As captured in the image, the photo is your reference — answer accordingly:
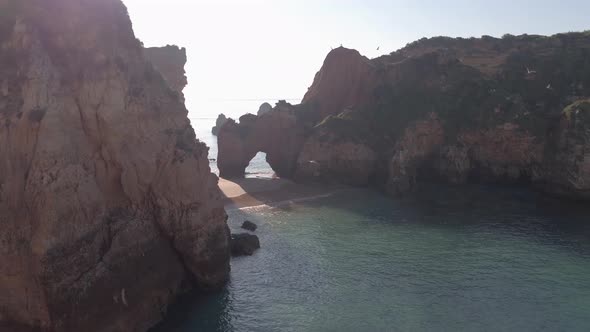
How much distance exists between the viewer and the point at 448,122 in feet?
239

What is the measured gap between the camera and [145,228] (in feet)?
99.6

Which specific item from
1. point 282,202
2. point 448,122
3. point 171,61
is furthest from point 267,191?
point 448,122

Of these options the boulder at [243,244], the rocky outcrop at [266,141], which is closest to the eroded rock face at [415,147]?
the rocky outcrop at [266,141]

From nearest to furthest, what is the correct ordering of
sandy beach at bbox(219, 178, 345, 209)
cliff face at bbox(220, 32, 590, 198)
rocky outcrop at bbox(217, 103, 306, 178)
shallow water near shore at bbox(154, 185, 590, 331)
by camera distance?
shallow water near shore at bbox(154, 185, 590, 331)
sandy beach at bbox(219, 178, 345, 209)
cliff face at bbox(220, 32, 590, 198)
rocky outcrop at bbox(217, 103, 306, 178)

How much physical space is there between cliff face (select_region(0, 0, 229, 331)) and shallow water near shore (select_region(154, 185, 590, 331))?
460 centimetres

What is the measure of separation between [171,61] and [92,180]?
4453 cm

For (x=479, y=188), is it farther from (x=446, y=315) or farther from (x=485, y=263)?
(x=446, y=315)

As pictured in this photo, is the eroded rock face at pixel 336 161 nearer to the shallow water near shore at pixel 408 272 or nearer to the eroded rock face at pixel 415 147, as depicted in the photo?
the eroded rock face at pixel 415 147

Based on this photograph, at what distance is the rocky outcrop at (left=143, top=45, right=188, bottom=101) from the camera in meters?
66.2

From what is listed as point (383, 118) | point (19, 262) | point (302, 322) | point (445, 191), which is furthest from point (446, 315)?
point (383, 118)

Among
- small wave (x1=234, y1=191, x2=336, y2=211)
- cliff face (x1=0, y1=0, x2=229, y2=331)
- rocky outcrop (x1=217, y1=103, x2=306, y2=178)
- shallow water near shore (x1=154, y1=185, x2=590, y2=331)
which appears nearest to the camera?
cliff face (x1=0, y1=0, x2=229, y2=331)

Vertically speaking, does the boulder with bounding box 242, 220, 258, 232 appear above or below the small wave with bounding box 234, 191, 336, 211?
below

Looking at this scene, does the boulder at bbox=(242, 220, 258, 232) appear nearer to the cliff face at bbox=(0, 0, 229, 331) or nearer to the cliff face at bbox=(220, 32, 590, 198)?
the cliff face at bbox=(0, 0, 229, 331)

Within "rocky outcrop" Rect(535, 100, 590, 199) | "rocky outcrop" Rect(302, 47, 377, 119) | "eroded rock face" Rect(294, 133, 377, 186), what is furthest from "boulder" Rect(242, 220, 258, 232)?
"rocky outcrop" Rect(535, 100, 590, 199)
